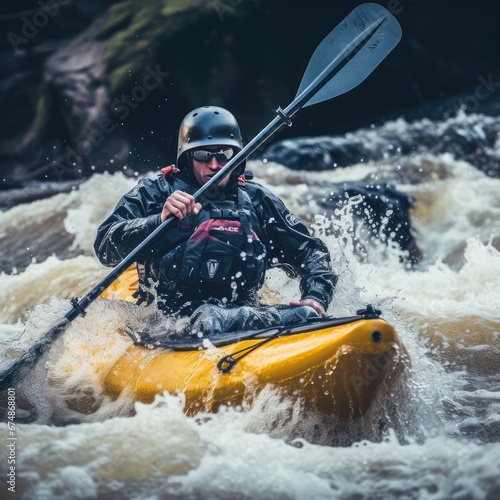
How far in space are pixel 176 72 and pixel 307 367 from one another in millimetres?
8229

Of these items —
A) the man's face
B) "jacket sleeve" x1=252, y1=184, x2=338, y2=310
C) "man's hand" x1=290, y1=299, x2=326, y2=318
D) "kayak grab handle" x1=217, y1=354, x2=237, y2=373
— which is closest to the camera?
"kayak grab handle" x1=217, y1=354, x2=237, y2=373

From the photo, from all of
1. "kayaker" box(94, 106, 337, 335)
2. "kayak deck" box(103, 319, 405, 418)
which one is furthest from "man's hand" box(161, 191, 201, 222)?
"kayak deck" box(103, 319, 405, 418)

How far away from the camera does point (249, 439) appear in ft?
10.7

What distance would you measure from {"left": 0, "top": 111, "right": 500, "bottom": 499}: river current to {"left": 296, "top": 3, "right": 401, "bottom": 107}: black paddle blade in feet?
3.26

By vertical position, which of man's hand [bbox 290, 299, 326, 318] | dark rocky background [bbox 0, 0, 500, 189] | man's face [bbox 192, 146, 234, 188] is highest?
man's face [bbox 192, 146, 234, 188]

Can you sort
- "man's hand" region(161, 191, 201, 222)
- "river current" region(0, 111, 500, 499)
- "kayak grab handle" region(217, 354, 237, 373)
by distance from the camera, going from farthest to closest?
1. "man's hand" region(161, 191, 201, 222)
2. "kayak grab handle" region(217, 354, 237, 373)
3. "river current" region(0, 111, 500, 499)

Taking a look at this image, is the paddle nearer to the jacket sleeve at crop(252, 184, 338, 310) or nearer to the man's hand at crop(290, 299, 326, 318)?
the jacket sleeve at crop(252, 184, 338, 310)

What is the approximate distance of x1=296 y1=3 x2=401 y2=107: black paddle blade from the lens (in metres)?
4.46

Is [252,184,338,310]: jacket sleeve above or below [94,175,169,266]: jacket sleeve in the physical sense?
below

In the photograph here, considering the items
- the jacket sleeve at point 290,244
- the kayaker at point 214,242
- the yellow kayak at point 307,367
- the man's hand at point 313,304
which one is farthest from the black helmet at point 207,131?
the yellow kayak at point 307,367

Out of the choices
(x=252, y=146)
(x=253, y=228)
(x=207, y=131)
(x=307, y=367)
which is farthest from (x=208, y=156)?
(x=307, y=367)

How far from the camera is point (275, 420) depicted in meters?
3.30

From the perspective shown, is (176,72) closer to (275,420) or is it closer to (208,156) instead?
(208,156)

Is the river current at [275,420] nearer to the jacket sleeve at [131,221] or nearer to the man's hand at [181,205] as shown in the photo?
the jacket sleeve at [131,221]
